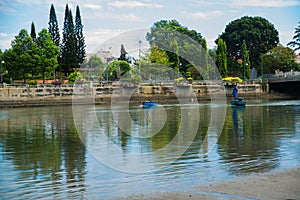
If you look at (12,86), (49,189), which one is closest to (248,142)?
(49,189)

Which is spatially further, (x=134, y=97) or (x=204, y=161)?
(x=134, y=97)

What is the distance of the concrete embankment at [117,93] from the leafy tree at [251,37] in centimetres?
2427

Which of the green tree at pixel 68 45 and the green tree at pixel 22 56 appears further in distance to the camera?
the green tree at pixel 68 45

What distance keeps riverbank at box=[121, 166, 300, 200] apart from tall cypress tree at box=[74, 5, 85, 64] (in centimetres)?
7904

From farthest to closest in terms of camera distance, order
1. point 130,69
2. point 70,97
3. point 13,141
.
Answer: point 130,69
point 70,97
point 13,141

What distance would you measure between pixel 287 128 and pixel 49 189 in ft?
59.0

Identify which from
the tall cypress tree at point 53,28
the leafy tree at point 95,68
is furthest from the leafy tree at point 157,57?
the tall cypress tree at point 53,28

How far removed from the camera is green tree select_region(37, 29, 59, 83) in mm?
78106

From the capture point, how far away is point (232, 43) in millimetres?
107375

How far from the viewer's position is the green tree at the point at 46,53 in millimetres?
78106

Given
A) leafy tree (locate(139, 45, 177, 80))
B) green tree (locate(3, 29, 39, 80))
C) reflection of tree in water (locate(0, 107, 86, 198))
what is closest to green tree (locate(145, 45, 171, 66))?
leafy tree (locate(139, 45, 177, 80))

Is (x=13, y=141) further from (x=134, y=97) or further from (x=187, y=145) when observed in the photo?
(x=134, y=97)

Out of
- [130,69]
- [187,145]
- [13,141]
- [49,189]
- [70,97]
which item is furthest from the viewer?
[130,69]

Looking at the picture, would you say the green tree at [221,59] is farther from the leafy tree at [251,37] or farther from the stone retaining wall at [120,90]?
the leafy tree at [251,37]
